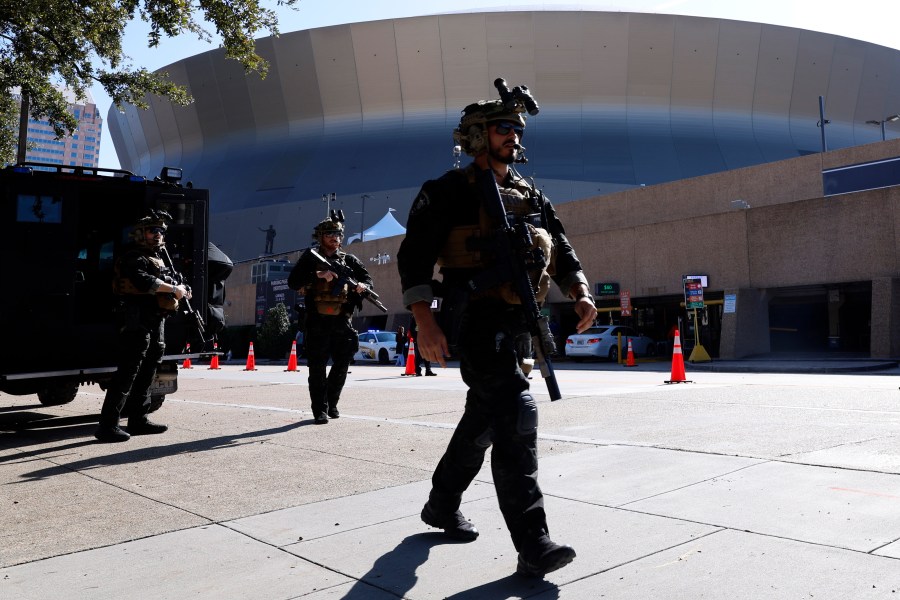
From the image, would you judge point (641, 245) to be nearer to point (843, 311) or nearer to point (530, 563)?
point (843, 311)

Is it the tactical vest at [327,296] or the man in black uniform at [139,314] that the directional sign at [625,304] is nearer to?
the tactical vest at [327,296]

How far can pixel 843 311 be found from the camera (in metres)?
30.0

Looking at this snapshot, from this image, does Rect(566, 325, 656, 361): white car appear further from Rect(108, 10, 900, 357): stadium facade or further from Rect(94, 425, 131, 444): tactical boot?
Rect(94, 425, 131, 444): tactical boot

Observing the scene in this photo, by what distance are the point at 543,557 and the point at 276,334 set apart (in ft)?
127

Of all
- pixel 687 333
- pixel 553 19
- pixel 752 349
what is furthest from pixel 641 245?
pixel 553 19

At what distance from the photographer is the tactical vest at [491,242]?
3.33 m

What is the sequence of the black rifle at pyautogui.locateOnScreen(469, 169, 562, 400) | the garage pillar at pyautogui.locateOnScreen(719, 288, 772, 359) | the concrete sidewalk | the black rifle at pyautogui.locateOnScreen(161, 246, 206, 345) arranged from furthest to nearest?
the garage pillar at pyautogui.locateOnScreen(719, 288, 772, 359), the black rifle at pyautogui.locateOnScreen(161, 246, 206, 345), the black rifle at pyautogui.locateOnScreen(469, 169, 562, 400), the concrete sidewalk

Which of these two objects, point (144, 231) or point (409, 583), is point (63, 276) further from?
point (409, 583)

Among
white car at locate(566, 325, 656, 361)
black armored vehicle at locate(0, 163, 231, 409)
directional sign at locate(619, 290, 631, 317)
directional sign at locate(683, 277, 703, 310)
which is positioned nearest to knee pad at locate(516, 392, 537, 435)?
black armored vehicle at locate(0, 163, 231, 409)

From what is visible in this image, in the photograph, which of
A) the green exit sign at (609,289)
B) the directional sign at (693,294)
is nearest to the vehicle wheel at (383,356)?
the green exit sign at (609,289)

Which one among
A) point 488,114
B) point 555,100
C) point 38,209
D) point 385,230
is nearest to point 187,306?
point 38,209

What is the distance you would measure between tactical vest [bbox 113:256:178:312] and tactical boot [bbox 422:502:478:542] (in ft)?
14.2

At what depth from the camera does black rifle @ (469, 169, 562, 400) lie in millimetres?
3268

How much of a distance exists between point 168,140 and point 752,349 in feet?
218
